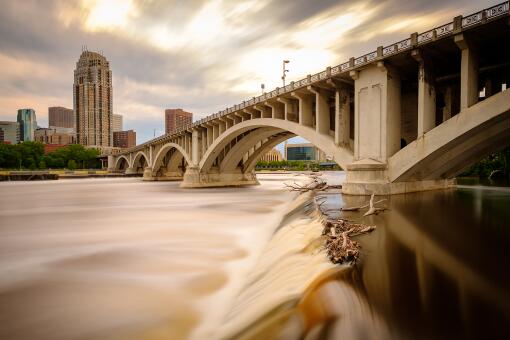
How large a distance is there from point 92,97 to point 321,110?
623ft

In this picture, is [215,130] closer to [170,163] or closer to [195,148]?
[195,148]

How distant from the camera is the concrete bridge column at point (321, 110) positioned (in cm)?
2272

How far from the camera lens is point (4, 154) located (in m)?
90.3

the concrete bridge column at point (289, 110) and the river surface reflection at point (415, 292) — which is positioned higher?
the concrete bridge column at point (289, 110)

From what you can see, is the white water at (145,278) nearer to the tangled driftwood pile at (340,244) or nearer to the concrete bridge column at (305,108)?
the tangled driftwood pile at (340,244)

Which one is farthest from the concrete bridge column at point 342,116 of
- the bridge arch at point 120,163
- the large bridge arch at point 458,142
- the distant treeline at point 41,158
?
the distant treeline at point 41,158

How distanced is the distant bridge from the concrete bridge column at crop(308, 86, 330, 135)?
0.37ft

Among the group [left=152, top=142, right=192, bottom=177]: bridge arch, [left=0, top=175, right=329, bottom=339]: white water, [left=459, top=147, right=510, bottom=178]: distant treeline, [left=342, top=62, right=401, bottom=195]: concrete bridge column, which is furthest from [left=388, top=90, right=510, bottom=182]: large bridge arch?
[left=152, top=142, right=192, bottom=177]: bridge arch

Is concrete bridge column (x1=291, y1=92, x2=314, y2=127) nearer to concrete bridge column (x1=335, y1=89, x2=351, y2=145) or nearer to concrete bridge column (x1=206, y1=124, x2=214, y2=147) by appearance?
concrete bridge column (x1=335, y1=89, x2=351, y2=145)

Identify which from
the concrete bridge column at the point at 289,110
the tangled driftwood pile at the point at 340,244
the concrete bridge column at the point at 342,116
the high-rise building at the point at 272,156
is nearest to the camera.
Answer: the tangled driftwood pile at the point at 340,244

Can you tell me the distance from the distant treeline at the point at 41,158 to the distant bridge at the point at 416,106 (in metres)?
99.8

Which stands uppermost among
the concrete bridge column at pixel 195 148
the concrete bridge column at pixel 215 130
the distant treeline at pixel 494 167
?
the concrete bridge column at pixel 215 130

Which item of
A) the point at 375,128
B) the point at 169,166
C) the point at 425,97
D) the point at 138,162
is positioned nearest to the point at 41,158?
the point at 138,162

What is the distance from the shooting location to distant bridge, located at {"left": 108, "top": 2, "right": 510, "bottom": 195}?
1363 centimetres
